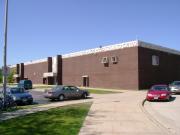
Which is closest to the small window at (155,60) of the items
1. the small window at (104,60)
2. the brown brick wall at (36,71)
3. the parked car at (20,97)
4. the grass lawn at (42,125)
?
the small window at (104,60)

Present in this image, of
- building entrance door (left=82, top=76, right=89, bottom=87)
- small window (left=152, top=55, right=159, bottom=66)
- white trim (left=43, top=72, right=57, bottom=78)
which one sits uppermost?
→ small window (left=152, top=55, right=159, bottom=66)

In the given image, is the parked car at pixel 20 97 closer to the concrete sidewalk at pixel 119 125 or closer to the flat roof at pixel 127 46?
the concrete sidewalk at pixel 119 125

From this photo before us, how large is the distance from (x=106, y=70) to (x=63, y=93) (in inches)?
896

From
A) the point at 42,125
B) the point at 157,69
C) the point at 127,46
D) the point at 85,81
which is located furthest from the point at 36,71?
the point at 42,125

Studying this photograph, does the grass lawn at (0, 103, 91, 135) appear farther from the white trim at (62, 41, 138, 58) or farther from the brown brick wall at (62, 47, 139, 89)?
the white trim at (62, 41, 138, 58)

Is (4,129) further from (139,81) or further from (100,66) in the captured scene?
(100,66)

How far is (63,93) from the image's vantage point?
2891cm

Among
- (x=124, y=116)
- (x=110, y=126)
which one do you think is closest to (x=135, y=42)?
(x=124, y=116)

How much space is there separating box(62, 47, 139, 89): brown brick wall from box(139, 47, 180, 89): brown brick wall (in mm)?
1231

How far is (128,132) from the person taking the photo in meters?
11.5

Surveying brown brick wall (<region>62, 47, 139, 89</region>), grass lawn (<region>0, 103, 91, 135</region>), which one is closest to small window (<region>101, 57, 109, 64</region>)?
brown brick wall (<region>62, 47, 139, 89</region>)

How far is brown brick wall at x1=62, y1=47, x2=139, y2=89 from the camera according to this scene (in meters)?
45.8

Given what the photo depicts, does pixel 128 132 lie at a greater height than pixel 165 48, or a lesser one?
lesser

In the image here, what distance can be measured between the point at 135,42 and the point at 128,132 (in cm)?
3461
